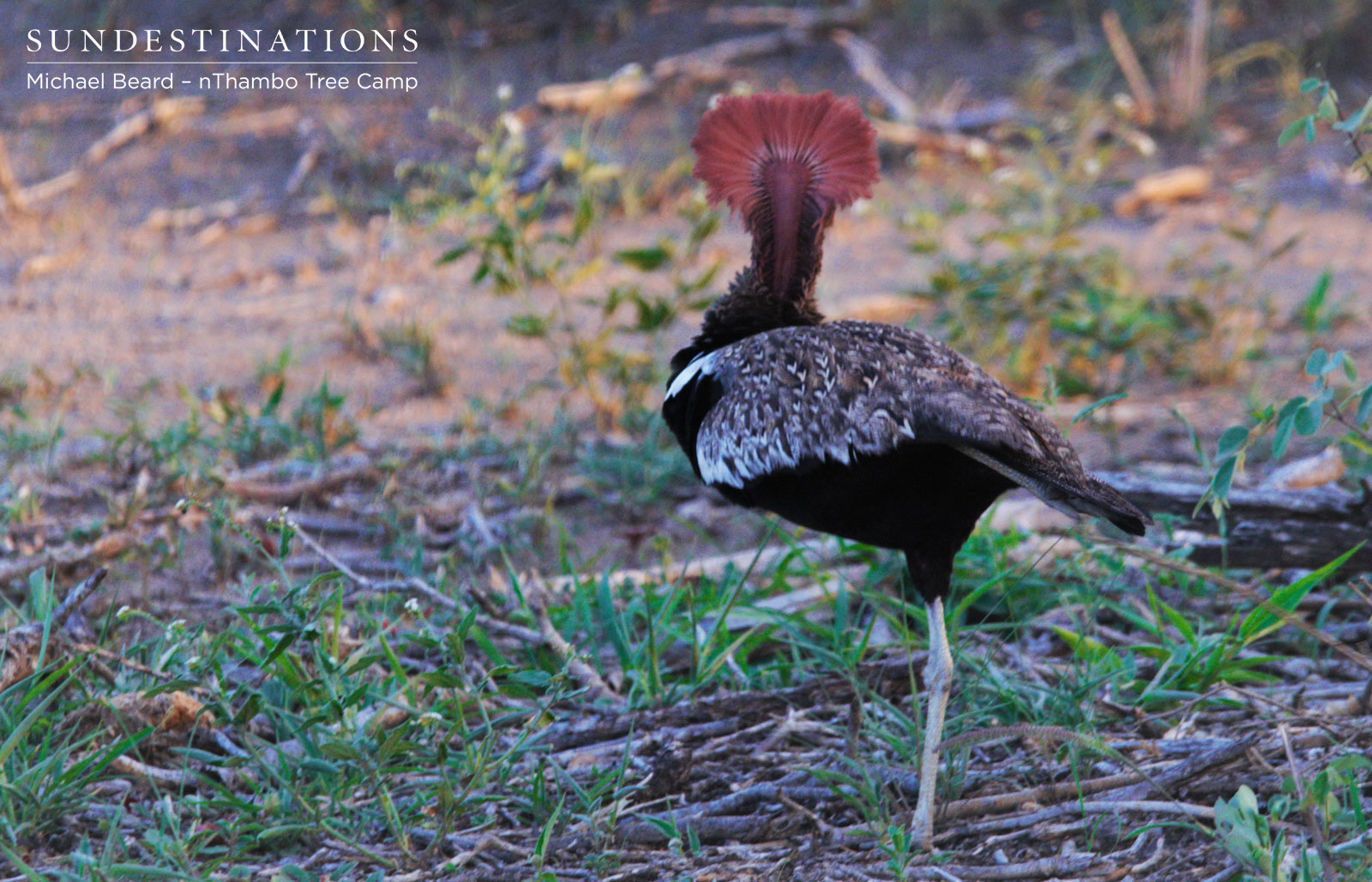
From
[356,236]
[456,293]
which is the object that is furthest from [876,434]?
[356,236]

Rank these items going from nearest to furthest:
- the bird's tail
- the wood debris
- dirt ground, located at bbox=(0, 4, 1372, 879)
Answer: the bird's tail → dirt ground, located at bbox=(0, 4, 1372, 879) → the wood debris

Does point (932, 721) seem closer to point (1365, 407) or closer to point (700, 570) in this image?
point (1365, 407)

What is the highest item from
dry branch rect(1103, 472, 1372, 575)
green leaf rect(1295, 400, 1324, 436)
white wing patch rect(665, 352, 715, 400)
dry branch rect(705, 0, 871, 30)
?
dry branch rect(705, 0, 871, 30)

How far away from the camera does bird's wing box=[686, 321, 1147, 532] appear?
2162 mm

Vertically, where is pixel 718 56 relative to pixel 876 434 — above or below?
above

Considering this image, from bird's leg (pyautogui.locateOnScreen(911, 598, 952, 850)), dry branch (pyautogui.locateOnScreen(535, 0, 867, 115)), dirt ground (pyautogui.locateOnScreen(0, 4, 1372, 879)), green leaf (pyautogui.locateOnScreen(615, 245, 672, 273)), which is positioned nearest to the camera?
bird's leg (pyautogui.locateOnScreen(911, 598, 952, 850))

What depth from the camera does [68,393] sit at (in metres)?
4.96

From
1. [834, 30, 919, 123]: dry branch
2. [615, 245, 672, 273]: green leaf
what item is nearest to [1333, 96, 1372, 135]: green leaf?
[615, 245, 672, 273]: green leaf

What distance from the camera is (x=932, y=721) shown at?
7.78 ft

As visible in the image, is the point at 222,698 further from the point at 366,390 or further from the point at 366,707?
the point at 366,390

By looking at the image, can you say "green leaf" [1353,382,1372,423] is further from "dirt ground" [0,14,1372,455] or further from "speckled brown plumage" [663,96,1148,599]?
"dirt ground" [0,14,1372,455]

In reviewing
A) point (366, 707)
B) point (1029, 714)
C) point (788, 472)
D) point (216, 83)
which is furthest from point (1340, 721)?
point (216, 83)

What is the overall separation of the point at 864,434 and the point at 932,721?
58cm

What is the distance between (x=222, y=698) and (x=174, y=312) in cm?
419
